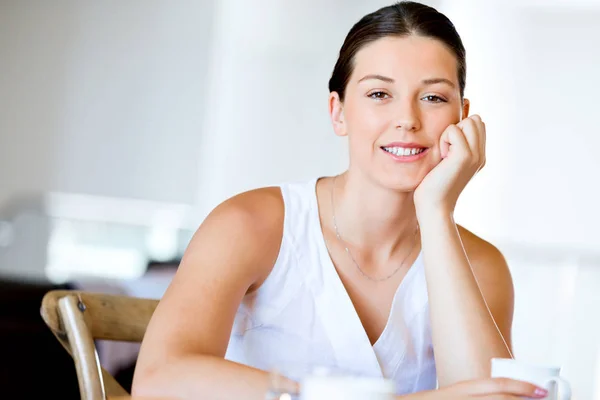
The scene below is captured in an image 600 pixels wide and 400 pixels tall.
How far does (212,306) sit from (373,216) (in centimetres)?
44

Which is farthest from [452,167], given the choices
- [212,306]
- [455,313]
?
[212,306]

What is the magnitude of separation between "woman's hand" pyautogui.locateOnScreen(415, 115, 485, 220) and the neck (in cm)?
14

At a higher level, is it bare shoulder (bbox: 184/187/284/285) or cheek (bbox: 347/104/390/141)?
cheek (bbox: 347/104/390/141)

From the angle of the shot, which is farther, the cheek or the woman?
the cheek

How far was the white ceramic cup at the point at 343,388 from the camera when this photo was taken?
683mm

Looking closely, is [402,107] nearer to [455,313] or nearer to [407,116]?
[407,116]

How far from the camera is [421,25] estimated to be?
1.62 metres

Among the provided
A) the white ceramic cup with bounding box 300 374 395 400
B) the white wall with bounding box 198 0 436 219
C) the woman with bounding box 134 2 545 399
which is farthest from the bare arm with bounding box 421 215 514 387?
the white wall with bounding box 198 0 436 219

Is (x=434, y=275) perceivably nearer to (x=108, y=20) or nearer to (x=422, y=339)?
(x=422, y=339)

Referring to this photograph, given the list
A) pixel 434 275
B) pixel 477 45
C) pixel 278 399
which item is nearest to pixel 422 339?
pixel 434 275

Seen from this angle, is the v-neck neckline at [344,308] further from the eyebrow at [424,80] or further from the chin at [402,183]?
the eyebrow at [424,80]

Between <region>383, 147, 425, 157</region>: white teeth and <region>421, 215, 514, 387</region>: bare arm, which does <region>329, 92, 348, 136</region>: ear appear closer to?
<region>383, 147, 425, 157</region>: white teeth

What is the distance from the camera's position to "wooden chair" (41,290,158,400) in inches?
51.3

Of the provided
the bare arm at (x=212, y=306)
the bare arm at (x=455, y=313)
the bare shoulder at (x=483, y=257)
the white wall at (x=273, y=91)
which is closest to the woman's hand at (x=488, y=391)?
the bare arm at (x=212, y=306)
